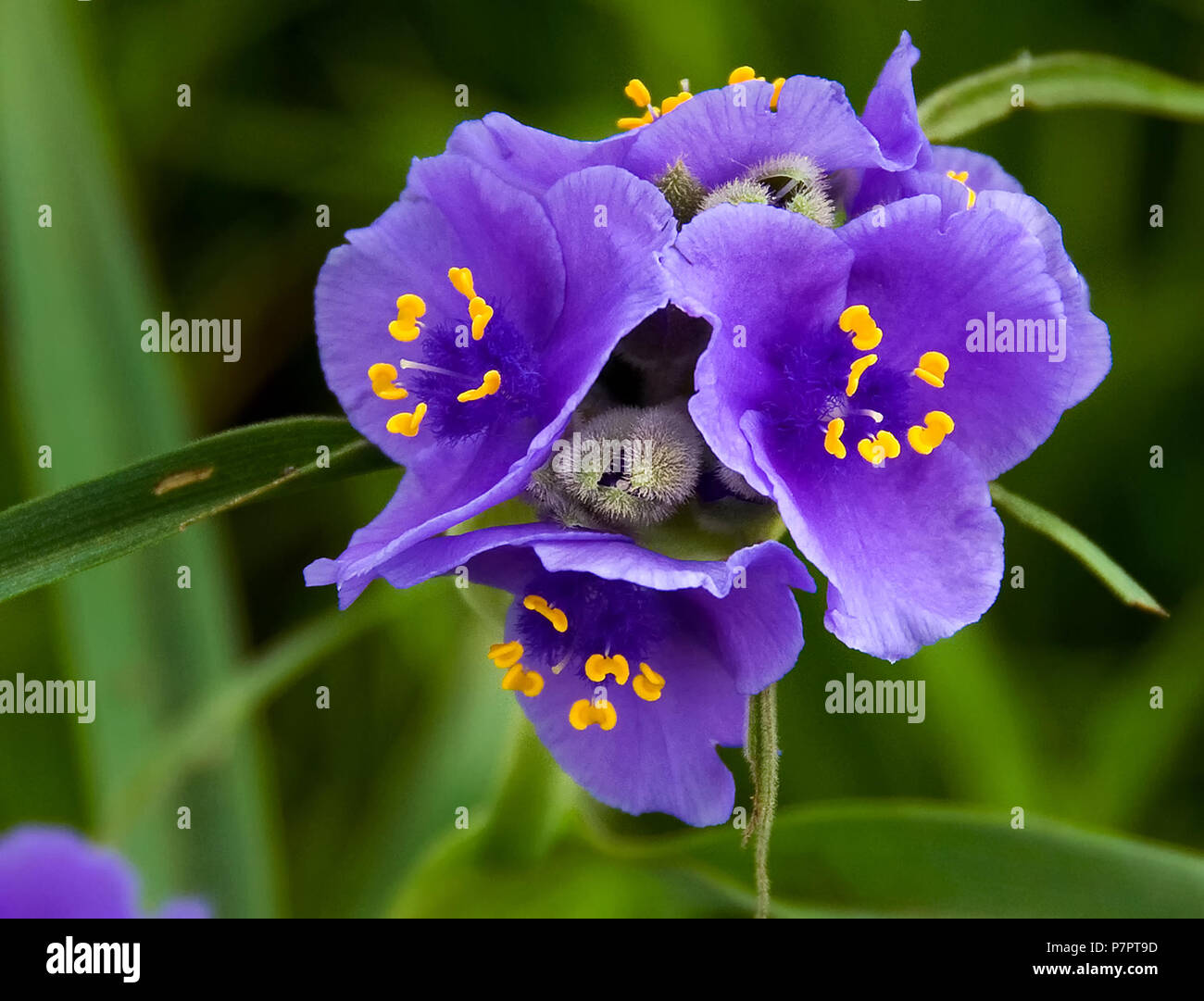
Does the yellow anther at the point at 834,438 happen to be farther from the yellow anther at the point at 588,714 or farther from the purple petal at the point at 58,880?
the purple petal at the point at 58,880

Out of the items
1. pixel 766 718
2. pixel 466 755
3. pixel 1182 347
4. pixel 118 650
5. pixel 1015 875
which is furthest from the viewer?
pixel 1182 347

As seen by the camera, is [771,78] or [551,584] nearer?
[551,584]

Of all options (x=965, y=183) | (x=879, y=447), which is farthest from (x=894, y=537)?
(x=965, y=183)

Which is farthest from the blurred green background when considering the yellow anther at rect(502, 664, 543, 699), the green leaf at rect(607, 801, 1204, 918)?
the yellow anther at rect(502, 664, 543, 699)

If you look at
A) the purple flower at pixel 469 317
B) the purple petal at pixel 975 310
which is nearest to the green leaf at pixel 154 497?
the purple flower at pixel 469 317

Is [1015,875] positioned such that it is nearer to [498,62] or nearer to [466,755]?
[466,755]
